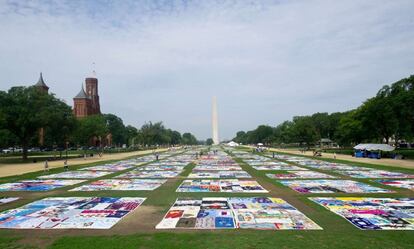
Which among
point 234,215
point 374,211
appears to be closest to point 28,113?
point 234,215

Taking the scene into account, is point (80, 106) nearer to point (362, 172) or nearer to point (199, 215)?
point (362, 172)

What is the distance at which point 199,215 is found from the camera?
13797 millimetres

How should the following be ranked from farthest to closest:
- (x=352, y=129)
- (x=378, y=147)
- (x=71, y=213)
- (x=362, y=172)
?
(x=352, y=129), (x=378, y=147), (x=362, y=172), (x=71, y=213)

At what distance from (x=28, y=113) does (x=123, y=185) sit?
109 feet

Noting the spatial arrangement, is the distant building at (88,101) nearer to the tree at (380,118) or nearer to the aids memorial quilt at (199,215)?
the tree at (380,118)

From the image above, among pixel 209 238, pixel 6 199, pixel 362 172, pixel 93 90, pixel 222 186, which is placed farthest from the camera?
pixel 93 90

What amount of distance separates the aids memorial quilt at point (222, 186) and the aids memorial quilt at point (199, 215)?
141 inches

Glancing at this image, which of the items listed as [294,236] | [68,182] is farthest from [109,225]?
[68,182]

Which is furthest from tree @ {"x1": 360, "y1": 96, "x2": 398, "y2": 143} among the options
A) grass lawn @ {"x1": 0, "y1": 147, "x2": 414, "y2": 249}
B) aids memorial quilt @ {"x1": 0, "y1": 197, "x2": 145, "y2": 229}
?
aids memorial quilt @ {"x1": 0, "y1": 197, "x2": 145, "y2": 229}

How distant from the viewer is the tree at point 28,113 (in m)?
47.2

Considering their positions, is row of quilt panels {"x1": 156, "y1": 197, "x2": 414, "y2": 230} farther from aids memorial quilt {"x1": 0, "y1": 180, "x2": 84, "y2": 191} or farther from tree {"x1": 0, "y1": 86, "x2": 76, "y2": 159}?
tree {"x1": 0, "y1": 86, "x2": 76, "y2": 159}

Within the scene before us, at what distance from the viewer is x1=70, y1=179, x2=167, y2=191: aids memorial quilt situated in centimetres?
2158

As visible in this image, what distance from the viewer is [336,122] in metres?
107

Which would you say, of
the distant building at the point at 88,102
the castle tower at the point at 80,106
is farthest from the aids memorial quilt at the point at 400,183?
the castle tower at the point at 80,106
